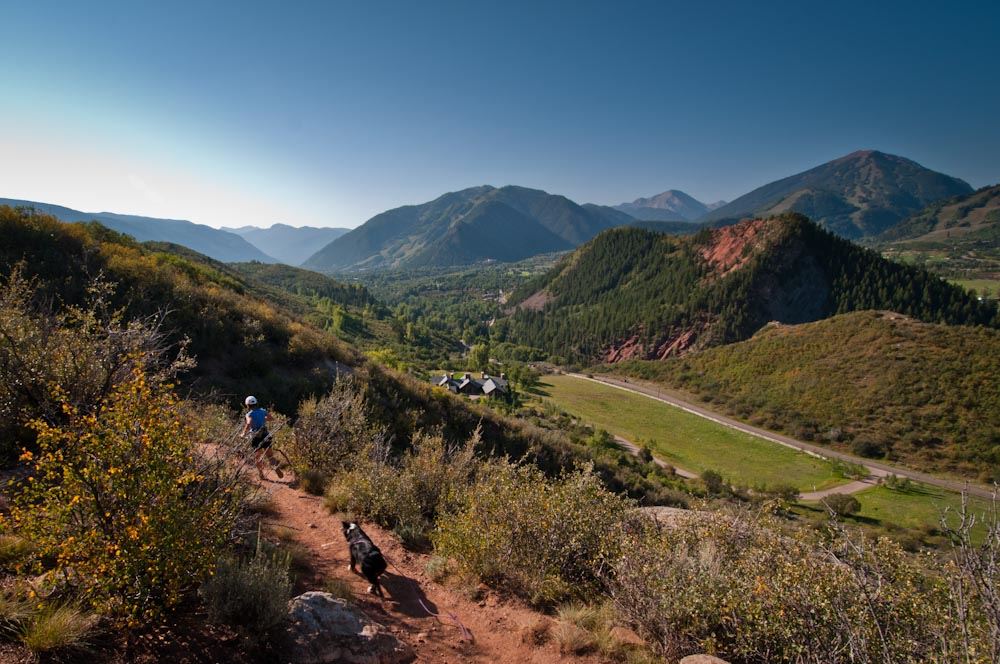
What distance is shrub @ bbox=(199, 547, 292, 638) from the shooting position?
3824 mm

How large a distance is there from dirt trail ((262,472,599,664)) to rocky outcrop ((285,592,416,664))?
1.25 feet

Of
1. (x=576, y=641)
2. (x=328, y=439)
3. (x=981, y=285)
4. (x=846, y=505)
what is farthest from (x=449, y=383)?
(x=981, y=285)

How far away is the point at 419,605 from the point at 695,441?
50.1 metres

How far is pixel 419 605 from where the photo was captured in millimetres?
5746

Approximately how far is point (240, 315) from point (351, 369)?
510 centimetres

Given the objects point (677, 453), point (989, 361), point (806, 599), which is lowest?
point (677, 453)

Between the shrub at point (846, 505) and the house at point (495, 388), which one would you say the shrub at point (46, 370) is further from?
the house at point (495, 388)

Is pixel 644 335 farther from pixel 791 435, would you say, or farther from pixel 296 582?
pixel 296 582

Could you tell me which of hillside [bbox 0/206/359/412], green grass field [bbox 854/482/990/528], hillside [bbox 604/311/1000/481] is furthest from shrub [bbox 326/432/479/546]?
hillside [bbox 604/311/1000/481]

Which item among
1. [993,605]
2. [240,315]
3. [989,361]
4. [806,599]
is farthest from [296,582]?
[989,361]

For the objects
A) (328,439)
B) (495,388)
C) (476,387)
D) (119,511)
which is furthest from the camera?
(476,387)

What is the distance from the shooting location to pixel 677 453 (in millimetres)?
44750

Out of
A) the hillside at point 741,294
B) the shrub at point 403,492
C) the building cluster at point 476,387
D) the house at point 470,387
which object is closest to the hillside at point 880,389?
the hillside at point 741,294

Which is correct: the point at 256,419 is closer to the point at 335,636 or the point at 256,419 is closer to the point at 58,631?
the point at 335,636
